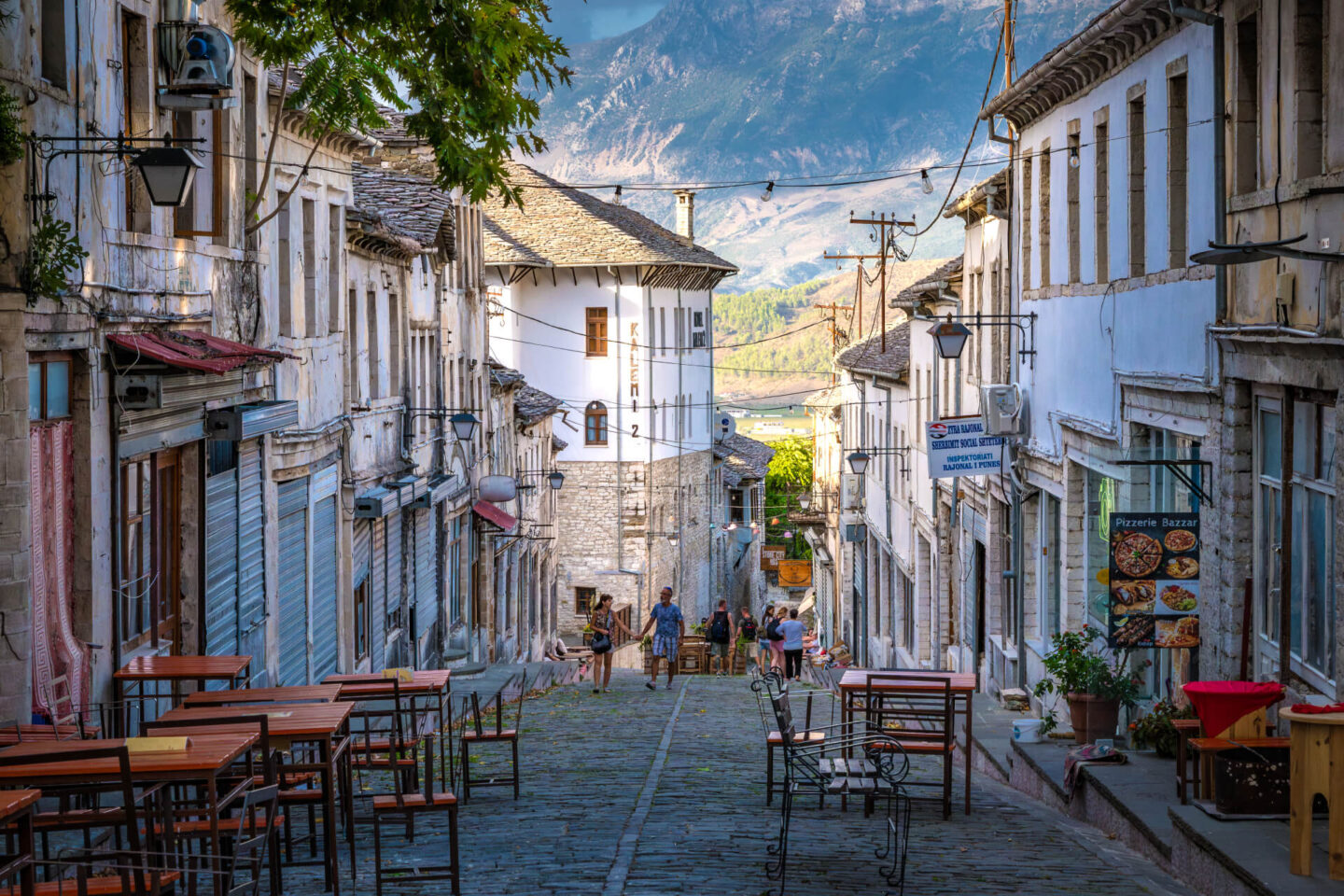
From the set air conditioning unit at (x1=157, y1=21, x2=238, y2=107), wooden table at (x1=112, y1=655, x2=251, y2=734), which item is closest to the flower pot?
wooden table at (x1=112, y1=655, x2=251, y2=734)

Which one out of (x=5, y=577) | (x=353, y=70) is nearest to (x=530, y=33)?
(x=353, y=70)

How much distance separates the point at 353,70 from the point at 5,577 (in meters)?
4.81

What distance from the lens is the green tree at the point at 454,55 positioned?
10.2 metres

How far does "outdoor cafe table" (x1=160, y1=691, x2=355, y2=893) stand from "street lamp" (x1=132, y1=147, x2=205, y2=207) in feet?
10.8

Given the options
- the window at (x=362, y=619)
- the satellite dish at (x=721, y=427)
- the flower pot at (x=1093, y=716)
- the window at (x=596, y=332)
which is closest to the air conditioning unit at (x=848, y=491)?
the window at (x=596, y=332)

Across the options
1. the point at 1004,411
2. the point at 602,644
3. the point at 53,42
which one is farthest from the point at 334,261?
the point at 53,42

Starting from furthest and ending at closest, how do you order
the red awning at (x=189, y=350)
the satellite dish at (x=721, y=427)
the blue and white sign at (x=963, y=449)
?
the satellite dish at (x=721, y=427) < the blue and white sign at (x=963, y=449) < the red awning at (x=189, y=350)

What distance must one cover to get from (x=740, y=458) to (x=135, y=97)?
5317cm

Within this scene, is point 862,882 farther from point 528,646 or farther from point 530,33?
point 528,646

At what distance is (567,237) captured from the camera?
50.2m

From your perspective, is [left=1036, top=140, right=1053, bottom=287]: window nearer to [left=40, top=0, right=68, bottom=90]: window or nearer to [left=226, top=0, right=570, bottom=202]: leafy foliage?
[left=226, top=0, right=570, bottom=202]: leafy foliage

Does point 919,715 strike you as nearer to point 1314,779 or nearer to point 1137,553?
point 1137,553

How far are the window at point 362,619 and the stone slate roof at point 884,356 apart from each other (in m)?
14.7

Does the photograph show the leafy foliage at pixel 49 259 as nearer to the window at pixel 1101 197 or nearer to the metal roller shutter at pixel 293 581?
the metal roller shutter at pixel 293 581
